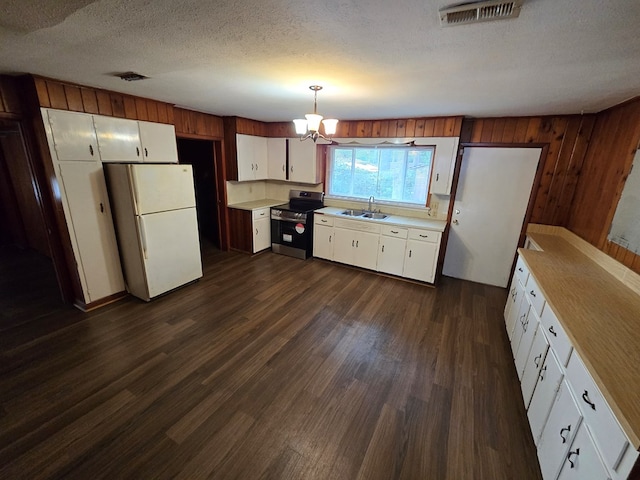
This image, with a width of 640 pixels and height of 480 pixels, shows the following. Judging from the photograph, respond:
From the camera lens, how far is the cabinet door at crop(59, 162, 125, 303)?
8.56 ft

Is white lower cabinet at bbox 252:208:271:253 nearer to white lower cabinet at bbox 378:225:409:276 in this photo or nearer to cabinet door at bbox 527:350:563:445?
white lower cabinet at bbox 378:225:409:276

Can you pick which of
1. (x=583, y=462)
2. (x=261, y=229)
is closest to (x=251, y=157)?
(x=261, y=229)

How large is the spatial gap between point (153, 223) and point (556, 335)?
3.59 m

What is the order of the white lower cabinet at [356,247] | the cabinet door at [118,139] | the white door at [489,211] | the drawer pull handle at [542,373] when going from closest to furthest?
the drawer pull handle at [542,373], the cabinet door at [118,139], the white door at [489,211], the white lower cabinet at [356,247]

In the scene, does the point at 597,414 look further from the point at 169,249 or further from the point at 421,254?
the point at 169,249

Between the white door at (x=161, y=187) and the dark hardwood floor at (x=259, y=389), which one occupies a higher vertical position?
the white door at (x=161, y=187)

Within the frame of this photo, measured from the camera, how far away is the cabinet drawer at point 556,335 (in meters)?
1.42

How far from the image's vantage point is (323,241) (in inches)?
173

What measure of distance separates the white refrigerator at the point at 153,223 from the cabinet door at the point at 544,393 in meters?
3.59

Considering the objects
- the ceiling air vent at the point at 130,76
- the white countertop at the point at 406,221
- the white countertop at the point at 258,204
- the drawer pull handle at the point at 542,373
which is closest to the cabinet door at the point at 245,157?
the white countertop at the point at 258,204

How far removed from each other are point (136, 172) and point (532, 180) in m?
4.57

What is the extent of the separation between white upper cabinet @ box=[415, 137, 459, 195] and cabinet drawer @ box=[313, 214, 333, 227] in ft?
5.05

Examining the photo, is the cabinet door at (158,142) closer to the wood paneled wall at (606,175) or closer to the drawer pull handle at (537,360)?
the drawer pull handle at (537,360)

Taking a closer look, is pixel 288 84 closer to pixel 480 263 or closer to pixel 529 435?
pixel 529 435
